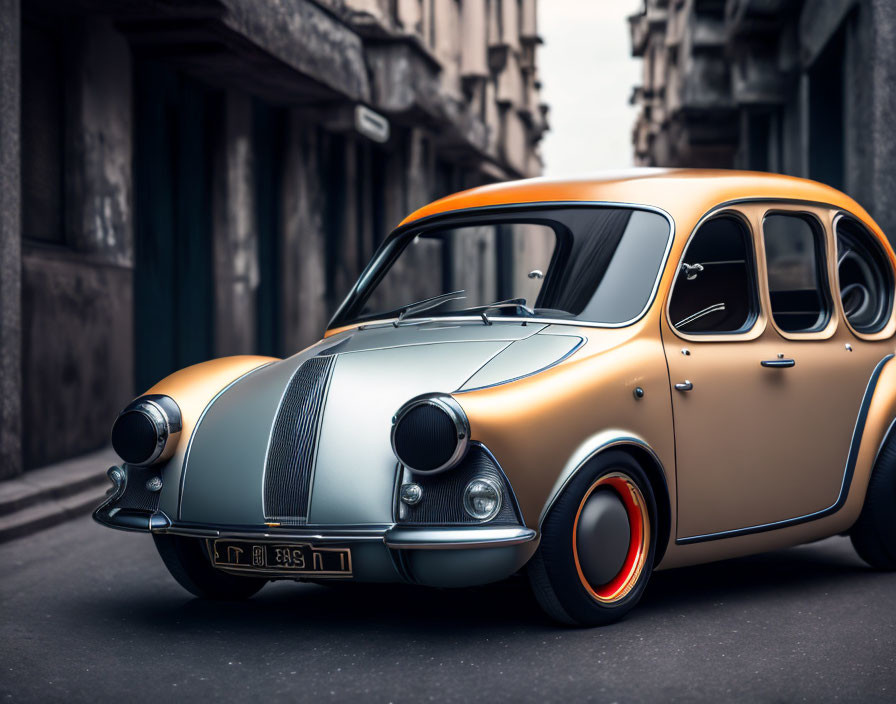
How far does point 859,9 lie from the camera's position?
40.8 feet

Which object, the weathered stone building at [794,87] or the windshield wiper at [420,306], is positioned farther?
the weathered stone building at [794,87]

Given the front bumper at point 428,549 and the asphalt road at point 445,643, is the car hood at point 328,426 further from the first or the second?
the asphalt road at point 445,643

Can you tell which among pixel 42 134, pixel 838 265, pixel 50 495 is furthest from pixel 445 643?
pixel 42 134

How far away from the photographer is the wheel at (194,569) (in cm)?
515

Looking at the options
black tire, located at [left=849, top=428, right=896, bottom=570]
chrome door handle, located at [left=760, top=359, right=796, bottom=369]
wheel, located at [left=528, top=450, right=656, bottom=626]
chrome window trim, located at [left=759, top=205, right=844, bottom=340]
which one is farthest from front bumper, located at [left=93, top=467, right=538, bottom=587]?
black tire, located at [left=849, top=428, right=896, bottom=570]

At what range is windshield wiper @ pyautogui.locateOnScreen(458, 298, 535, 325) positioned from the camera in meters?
5.29

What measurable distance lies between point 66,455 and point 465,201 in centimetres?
524

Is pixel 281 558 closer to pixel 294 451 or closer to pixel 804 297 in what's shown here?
pixel 294 451

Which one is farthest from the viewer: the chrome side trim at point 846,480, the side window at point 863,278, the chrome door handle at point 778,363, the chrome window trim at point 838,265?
the side window at point 863,278

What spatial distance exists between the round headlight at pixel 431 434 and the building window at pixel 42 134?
6.53 meters

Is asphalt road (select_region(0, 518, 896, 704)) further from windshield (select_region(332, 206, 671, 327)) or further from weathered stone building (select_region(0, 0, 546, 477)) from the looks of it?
weathered stone building (select_region(0, 0, 546, 477))

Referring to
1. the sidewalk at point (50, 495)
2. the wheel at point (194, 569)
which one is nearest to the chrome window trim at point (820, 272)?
the wheel at point (194, 569)

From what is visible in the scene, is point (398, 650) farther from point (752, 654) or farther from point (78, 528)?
point (78, 528)

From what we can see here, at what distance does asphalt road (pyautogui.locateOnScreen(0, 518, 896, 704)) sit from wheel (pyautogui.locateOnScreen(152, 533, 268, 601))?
0.09 meters
